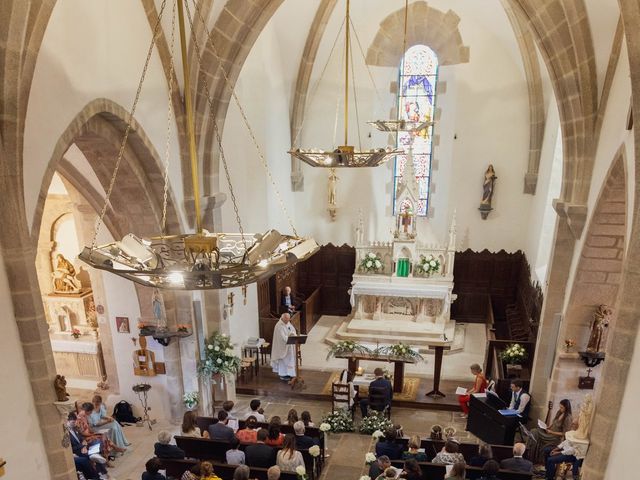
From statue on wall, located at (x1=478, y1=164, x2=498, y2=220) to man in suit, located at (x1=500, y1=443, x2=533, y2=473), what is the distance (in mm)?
9442

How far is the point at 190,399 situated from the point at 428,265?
26.1 feet

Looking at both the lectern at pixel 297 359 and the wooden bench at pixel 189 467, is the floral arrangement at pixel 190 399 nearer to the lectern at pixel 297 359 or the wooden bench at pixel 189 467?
the lectern at pixel 297 359

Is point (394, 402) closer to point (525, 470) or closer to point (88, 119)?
point (525, 470)

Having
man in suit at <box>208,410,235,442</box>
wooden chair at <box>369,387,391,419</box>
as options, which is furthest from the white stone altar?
man in suit at <box>208,410,235,442</box>

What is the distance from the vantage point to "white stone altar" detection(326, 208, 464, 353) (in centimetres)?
1476

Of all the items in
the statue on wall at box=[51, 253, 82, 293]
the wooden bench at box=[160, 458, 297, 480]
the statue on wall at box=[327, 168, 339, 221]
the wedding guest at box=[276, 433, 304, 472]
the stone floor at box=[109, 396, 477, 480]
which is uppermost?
the statue on wall at box=[327, 168, 339, 221]

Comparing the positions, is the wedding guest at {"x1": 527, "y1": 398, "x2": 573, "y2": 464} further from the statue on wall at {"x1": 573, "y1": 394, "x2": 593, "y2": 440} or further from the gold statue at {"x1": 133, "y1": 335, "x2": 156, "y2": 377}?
the gold statue at {"x1": 133, "y1": 335, "x2": 156, "y2": 377}

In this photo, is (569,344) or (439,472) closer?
(439,472)

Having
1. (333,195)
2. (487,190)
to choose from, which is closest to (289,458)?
(333,195)

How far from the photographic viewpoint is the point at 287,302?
1454 cm

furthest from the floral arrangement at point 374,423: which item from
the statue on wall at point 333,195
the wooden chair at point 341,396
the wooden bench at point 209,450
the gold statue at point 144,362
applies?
the statue on wall at point 333,195

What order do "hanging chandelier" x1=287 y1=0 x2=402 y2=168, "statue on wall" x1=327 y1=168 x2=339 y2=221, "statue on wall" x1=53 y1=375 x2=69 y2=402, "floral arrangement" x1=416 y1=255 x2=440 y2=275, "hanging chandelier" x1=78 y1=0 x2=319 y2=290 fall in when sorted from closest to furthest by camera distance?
"hanging chandelier" x1=78 y1=0 x2=319 y2=290 → "statue on wall" x1=53 y1=375 x2=69 y2=402 → "hanging chandelier" x1=287 y1=0 x2=402 y2=168 → "floral arrangement" x1=416 y1=255 x2=440 y2=275 → "statue on wall" x1=327 y1=168 x2=339 y2=221

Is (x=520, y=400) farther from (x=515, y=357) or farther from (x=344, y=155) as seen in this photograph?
(x=344, y=155)

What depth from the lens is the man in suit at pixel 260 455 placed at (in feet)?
25.3
